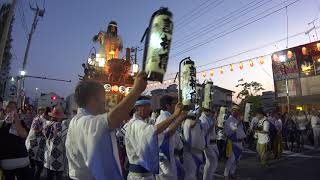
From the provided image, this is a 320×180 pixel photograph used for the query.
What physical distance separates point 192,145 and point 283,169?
Result: 544cm

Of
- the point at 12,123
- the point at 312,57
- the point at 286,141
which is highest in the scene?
the point at 312,57

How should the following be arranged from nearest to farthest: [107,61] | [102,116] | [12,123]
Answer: [102,116] < [12,123] < [107,61]

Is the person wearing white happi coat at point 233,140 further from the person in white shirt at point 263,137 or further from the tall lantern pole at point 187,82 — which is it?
the tall lantern pole at point 187,82

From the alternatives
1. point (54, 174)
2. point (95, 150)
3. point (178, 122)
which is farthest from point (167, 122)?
point (54, 174)

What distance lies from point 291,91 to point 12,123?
111 feet

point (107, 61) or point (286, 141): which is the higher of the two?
point (107, 61)

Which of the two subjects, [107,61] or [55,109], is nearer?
[55,109]

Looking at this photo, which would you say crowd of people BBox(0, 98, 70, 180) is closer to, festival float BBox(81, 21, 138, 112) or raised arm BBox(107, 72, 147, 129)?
raised arm BBox(107, 72, 147, 129)

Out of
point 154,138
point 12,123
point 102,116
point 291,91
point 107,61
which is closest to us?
point 102,116

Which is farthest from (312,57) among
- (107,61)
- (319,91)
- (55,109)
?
(55,109)

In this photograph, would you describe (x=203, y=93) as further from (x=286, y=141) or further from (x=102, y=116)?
(x=286, y=141)

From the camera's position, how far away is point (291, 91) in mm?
34812

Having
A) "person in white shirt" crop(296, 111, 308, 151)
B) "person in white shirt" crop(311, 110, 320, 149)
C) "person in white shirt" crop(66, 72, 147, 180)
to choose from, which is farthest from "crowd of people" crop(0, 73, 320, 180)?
"person in white shirt" crop(296, 111, 308, 151)

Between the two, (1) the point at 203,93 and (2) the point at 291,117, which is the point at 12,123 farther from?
(2) the point at 291,117
